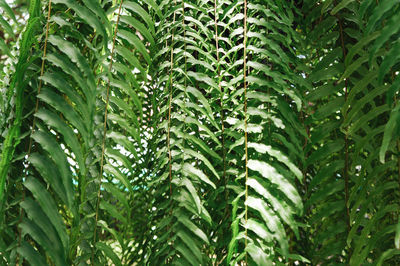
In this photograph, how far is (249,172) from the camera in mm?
719

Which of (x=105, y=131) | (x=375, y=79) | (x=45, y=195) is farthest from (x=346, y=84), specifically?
(x=45, y=195)

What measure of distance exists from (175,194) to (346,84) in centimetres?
43

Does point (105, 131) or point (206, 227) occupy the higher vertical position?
point (105, 131)

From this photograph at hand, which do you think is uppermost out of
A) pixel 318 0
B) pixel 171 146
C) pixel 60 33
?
pixel 318 0

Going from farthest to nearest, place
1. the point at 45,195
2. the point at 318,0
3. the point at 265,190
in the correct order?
1. the point at 318,0
2. the point at 265,190
3. the point at 45,195

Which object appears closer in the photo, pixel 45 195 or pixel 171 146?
pixel 45 195

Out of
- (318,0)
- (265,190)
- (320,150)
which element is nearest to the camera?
(265,190)

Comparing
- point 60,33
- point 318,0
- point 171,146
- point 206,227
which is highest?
point 318,0

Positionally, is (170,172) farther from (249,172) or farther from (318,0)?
(318,0)

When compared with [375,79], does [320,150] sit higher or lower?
lower

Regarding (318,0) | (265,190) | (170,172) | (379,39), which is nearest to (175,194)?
(170,172)

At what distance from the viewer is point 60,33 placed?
729 mm

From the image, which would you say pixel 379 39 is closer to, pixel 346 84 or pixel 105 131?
pixel 346 84

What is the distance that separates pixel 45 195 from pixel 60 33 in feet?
1.09
